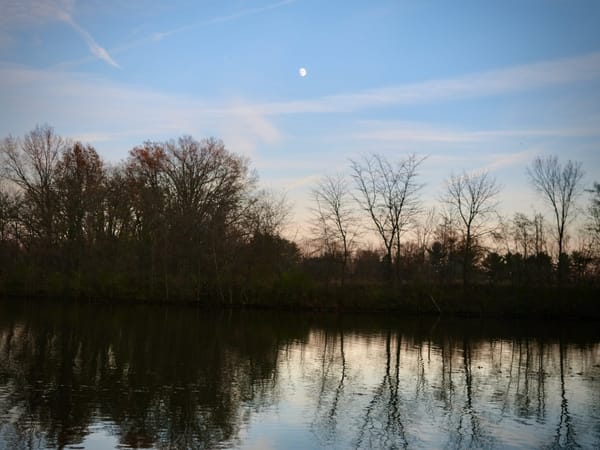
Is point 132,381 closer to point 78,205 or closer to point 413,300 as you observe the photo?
point 413,300

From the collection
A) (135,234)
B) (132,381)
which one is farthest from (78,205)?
(132,381)

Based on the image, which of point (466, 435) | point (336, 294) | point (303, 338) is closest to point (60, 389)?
point (466, 435)

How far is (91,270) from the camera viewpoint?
1981 inches

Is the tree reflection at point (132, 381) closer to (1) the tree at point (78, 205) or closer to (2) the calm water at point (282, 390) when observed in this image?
(2) the calm water at point (282, 390)

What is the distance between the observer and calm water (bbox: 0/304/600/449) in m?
10.4

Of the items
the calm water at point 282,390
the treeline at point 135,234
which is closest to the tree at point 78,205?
the treeline at point 135,234

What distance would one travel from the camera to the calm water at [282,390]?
10.4 metres

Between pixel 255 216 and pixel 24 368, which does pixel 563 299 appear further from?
pixel 24 368

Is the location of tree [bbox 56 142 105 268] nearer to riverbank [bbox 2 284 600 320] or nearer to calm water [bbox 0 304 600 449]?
riverbank [bbox 2 284 600 320]

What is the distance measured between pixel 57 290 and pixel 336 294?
80.3 ft

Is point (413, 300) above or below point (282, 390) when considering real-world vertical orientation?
above

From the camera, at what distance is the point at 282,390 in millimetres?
14594

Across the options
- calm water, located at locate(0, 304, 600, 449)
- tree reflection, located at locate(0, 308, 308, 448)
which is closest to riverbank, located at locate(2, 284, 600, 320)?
calm water, located at locate(0, 304, 600, 449)

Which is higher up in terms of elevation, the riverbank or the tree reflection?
the riverbank
